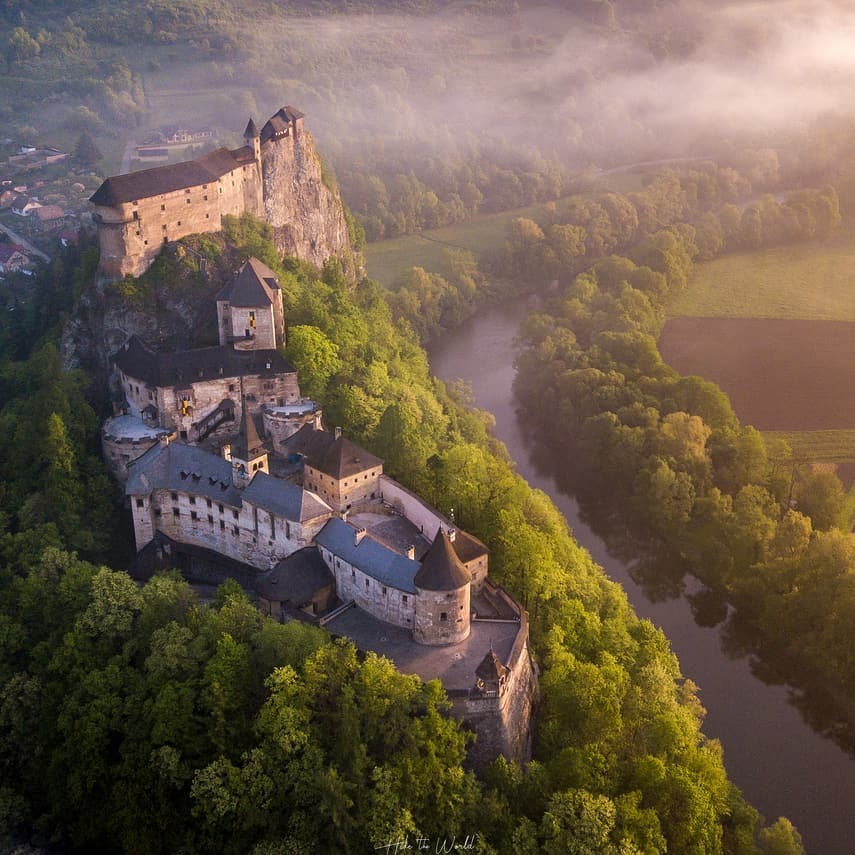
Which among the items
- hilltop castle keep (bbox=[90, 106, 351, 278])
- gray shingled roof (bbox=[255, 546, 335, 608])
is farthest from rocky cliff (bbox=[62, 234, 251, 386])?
gray shingled roof (bbox=[255, 546, 335, 608])

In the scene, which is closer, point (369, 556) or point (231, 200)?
point (369, 556)

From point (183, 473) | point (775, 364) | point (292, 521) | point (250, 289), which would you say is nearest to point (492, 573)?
point (292, 521)

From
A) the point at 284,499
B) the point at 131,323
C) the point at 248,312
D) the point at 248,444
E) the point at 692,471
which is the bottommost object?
the point at 692,471

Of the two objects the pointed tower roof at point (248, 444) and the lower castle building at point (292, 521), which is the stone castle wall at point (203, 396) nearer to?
the lower castle building at point (292, 521)

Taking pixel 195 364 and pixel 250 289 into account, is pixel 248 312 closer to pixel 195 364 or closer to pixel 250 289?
pixel 250 289

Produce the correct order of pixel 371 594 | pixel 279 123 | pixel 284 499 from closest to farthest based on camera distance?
pixel 371 594, pixel 284 499, pixel 279 123

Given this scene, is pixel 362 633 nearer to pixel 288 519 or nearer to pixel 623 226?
pixel 288 519

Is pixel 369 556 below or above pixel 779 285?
above
